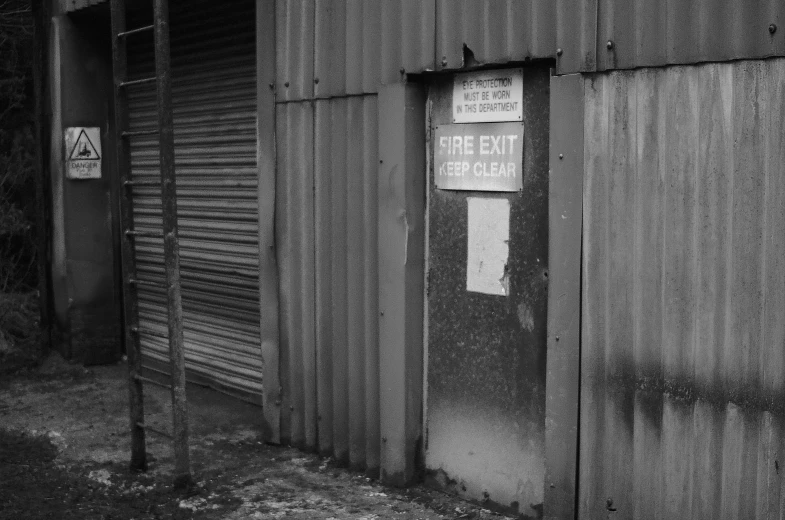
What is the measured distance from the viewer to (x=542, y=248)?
478cm

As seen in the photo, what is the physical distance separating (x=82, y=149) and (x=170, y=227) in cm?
411

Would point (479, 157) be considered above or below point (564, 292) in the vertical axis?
above

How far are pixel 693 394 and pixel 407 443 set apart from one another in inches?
73.7

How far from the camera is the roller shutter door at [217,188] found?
295 inches

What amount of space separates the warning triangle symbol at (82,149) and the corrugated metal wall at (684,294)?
19.9ft

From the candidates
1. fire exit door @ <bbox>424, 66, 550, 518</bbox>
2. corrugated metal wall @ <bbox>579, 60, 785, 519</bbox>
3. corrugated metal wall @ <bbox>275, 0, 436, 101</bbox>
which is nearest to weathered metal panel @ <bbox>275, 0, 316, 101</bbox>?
corrugated metal wall @ <bbox>275, 0, 436, 101</bbox>

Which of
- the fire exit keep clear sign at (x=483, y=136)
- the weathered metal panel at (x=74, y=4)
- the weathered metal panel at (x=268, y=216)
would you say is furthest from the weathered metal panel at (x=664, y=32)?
the weathered metal panel at (x=74, y=4)

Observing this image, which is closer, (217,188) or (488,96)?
(488,96)

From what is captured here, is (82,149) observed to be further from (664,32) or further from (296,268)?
(664,32)

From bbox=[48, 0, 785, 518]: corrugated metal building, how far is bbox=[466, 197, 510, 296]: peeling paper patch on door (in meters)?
0.07

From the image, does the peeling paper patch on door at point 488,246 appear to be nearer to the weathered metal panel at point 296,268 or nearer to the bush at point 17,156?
the weathered metal panel at point 296,268

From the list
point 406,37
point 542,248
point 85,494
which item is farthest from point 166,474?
point 406,37

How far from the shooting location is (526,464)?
4938 mm

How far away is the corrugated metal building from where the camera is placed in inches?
154
